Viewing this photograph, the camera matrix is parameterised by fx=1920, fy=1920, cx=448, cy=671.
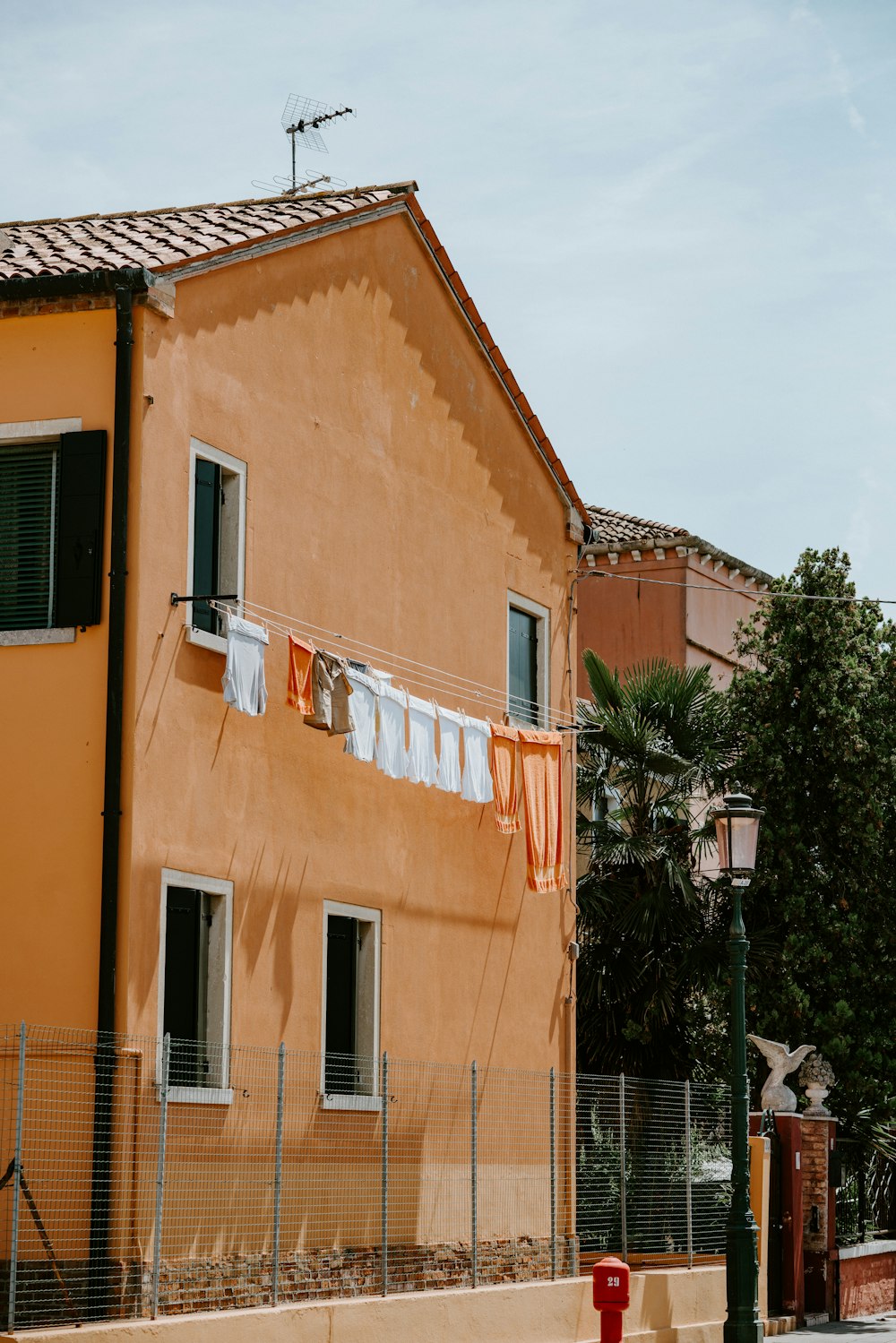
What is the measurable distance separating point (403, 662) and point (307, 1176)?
4.77 m

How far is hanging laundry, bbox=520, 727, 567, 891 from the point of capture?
18.0m

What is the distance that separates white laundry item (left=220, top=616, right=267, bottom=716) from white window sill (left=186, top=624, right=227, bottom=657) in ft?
0.90

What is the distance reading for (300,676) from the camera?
14688 mm

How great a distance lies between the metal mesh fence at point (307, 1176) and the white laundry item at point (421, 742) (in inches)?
96.6

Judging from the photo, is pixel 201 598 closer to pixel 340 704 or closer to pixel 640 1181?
pixel 340 704

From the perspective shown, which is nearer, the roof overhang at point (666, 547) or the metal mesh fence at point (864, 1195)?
the metal mesh fence at point (864, 1195)

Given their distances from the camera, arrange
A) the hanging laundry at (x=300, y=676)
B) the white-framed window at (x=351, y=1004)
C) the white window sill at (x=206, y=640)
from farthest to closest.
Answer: the white-framed window at (x=351, y=1004), the hanging laundry at (x=300, y=676), the white window sill at (x=206, y=640)

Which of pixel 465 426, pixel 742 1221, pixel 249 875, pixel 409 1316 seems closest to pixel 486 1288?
pixel 409 1316

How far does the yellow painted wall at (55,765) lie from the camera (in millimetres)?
13430

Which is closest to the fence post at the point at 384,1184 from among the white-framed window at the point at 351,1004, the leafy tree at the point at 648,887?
the white-framed window at the point at 351,1004

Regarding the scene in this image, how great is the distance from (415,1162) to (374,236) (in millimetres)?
8421

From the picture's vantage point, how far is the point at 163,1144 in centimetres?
1259

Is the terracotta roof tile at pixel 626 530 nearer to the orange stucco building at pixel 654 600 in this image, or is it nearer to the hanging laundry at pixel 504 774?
the orange stucco building at pixel 654 600

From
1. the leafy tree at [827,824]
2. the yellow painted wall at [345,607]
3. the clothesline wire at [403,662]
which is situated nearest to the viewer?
the yellow painted wall at [345,607]
